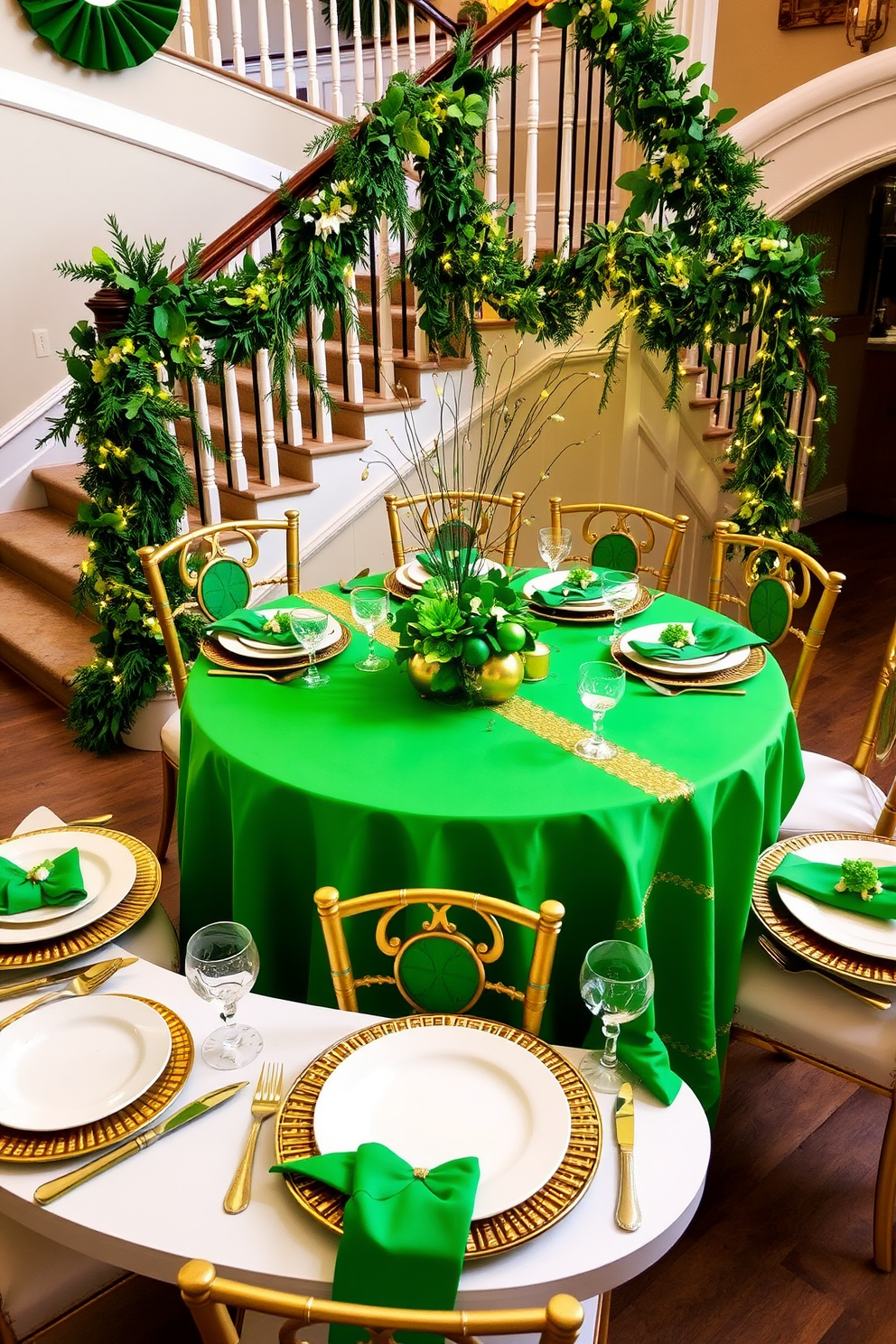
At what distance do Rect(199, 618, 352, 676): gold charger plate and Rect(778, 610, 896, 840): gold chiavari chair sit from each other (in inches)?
41.8

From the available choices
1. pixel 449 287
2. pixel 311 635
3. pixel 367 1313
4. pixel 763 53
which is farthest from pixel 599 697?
pixel 763 53

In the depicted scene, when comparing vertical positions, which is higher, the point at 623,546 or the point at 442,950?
the point at 623,546

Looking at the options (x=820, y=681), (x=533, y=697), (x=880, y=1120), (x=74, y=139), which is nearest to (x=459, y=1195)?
(x=533, y=697)

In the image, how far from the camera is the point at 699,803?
1624mm

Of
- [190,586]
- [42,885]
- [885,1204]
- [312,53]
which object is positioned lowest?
[885,1204]

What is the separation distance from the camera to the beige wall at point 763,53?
475 cm

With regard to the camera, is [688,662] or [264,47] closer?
[688,662]

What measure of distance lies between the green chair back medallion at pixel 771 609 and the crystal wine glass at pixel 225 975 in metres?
1.60

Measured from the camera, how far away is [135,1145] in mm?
1168

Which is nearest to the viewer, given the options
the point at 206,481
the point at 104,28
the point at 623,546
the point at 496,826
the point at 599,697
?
the point at 496,826

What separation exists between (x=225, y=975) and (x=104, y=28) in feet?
14.6

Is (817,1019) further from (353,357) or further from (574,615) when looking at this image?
(353,357)

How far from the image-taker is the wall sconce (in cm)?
438

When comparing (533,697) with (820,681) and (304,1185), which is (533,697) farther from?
(820,681)
